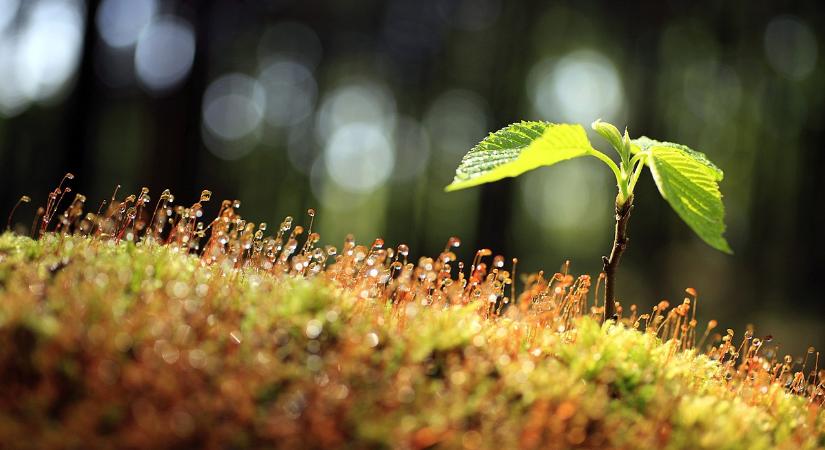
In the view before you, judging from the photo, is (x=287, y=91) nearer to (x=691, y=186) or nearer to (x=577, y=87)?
(x=577, y=87)

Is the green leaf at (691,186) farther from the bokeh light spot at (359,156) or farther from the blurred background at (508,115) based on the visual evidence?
the bokeh light spot at (359,156)

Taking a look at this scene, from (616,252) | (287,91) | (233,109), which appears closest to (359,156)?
(287,91)

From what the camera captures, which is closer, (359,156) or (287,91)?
(287,91)

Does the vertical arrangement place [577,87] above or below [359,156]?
above

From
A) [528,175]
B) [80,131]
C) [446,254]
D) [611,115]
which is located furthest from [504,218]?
[446,254]

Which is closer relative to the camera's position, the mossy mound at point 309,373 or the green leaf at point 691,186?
the mossy mound at point 309,373

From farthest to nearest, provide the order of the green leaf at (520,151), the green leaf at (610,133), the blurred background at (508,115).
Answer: the blurred background at (508,115) → the green leaf at (610,133) → the green leaf at (520,151)

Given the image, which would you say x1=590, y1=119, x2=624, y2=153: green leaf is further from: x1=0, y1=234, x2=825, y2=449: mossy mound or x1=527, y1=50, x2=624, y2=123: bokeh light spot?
x1=527, y1=50, x2=624, y2=123: bokeh light spot

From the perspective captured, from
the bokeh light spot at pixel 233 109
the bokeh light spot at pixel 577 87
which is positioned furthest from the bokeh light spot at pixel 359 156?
the bokeh light spot at pixel 577 87
